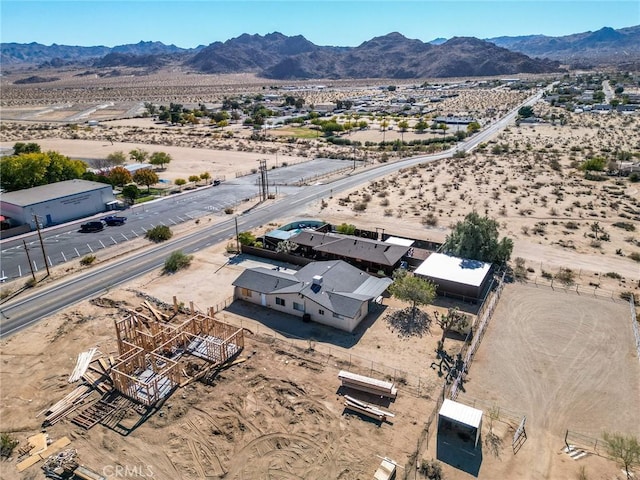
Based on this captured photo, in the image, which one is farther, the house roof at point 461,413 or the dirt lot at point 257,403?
the house roof at point 461,413

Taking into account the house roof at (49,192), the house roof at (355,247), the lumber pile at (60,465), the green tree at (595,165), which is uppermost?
the house roof at (49,192)

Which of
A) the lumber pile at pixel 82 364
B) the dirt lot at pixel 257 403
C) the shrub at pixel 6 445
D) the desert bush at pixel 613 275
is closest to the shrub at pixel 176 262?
the dirt lot at pixel 257 403

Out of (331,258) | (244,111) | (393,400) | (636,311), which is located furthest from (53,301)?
(244,111)

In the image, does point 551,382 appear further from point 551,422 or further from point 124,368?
point 124,368

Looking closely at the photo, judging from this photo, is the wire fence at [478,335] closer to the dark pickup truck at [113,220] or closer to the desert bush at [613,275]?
the desert bush at [613,275]

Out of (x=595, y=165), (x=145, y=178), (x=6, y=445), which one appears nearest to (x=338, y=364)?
(x=6, y=445)

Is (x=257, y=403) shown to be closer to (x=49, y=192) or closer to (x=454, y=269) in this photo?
(x=454, y=269)
